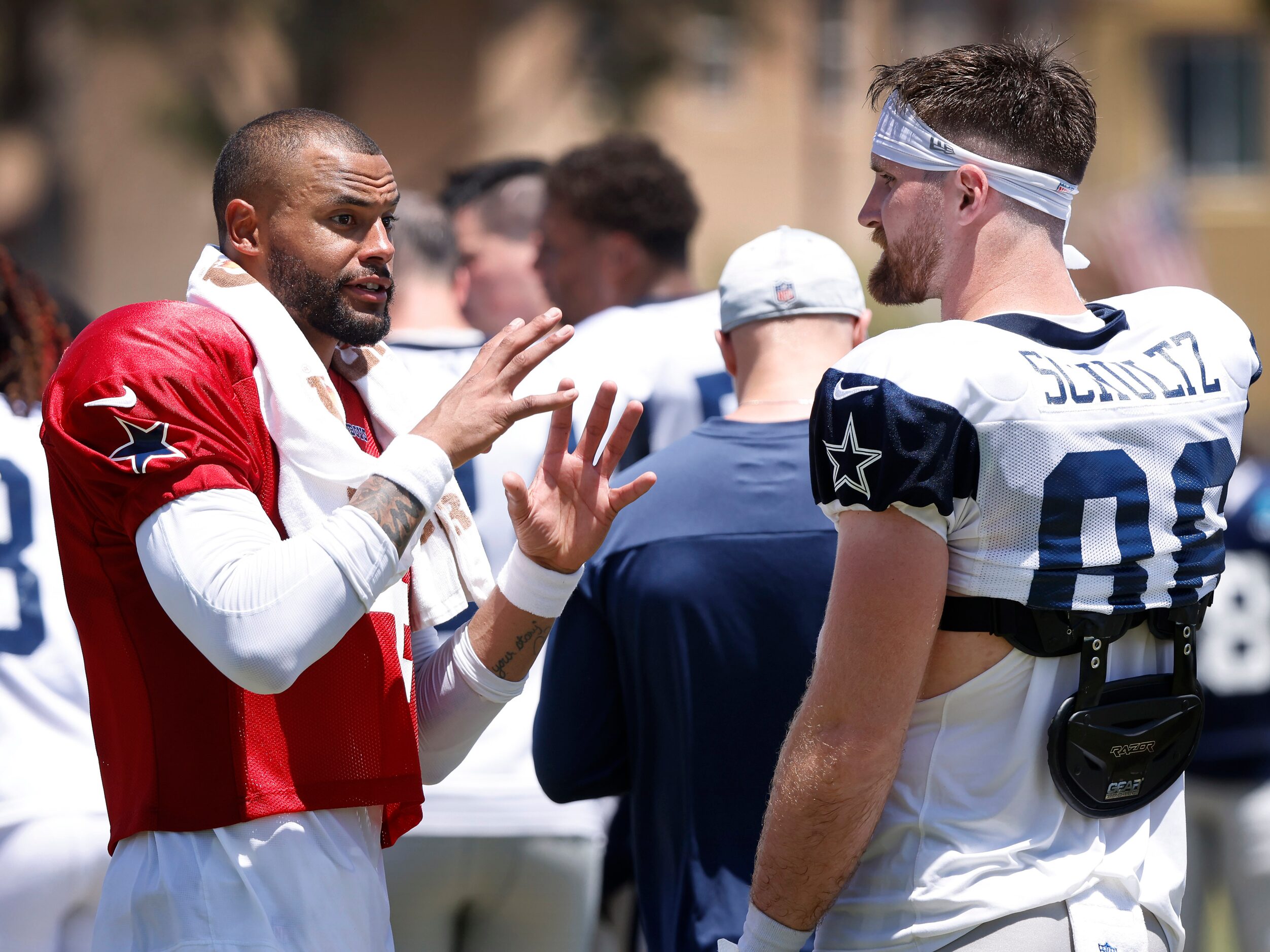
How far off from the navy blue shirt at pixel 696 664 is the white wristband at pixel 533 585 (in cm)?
45

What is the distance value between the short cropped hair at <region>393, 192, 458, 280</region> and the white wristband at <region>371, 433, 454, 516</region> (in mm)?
2568

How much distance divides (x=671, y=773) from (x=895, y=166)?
4.58 ft

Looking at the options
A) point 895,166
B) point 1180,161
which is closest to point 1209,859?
point 895,166

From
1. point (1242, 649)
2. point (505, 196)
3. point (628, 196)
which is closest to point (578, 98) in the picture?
point (505, 196)

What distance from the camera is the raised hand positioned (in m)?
2.30

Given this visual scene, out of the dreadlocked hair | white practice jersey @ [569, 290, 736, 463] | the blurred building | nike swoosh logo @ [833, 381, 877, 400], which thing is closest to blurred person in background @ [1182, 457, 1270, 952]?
white practice jersey @ [569, 290, 736, 463]

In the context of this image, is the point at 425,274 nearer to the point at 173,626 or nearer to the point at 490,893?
the point at 490,893

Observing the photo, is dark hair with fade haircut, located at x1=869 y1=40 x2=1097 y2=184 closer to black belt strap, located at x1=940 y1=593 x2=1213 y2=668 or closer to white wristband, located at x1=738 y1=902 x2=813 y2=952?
black belt strap, located at x1=940 y1=593 x2=1213 y2=668

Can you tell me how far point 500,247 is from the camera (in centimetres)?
530

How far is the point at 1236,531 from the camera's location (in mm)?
4387

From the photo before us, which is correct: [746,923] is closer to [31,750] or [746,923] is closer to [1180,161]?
[31,750]

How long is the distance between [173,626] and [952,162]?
1.48m

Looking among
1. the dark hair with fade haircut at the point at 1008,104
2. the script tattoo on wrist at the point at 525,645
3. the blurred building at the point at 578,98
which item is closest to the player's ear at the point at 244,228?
the script tattoo on wrist at the point at 525,645

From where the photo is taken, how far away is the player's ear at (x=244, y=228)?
252 centimetres
